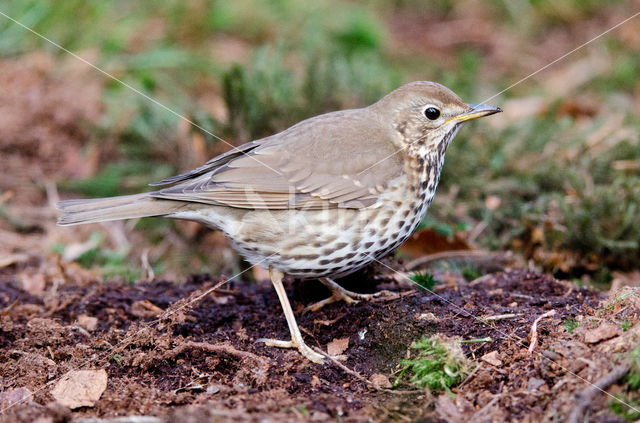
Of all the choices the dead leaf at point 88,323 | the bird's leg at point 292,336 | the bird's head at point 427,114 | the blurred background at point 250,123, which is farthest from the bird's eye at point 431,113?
the dead leaf at point 88,323

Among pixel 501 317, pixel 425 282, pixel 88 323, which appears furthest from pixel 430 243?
pixel 88 323

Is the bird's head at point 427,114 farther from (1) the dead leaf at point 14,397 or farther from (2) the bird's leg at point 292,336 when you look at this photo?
(1) the dead leaf at point 14,397

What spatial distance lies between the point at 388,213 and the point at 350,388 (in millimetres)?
990

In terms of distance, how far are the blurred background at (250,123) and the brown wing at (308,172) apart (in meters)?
1.09

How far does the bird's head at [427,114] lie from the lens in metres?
3.99

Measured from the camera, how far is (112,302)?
4.09 metres

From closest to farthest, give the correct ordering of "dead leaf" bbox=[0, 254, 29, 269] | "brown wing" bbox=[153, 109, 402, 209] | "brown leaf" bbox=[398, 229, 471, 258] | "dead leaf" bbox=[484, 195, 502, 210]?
"brown wing" bbox=[153, 109, 402, 209], "brown leaf" bbox=[398, 229, 471, 258], "dead leaf" bbox=[0, 254, 29, 269], "dead leaf" bbox=[484, 195, 502, 210]

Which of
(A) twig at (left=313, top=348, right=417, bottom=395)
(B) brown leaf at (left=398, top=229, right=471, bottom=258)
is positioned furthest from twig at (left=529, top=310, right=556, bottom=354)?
(B) brown leaf at (left=398, top=229, right=471, bottom=258)

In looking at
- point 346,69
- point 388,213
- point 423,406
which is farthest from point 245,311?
point 346,69

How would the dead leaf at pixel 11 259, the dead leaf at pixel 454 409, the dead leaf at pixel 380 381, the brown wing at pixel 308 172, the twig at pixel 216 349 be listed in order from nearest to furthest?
the dead leaf at pixel 454 409 < the dead leaf at pixel 380 381 < the twig at pixel 216 349 < the brown wing at pixel 308 172 < the dead leaf at pixel 11 259

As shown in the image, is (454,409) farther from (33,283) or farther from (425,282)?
(33,283)

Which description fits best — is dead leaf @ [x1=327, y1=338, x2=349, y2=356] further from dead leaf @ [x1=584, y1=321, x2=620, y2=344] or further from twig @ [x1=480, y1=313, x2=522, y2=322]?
dead leaf @ [x1=584, y1=321, x2=620, y2=344]

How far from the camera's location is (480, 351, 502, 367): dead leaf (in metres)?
3.06

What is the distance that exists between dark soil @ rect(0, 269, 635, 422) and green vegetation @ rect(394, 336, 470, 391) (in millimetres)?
51
